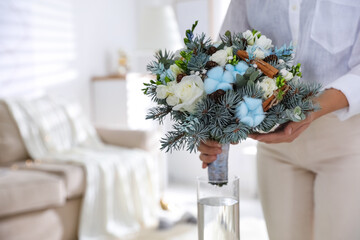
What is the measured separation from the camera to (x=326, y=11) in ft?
3.66

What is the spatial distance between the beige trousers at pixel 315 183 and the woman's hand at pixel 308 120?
0.07 meters

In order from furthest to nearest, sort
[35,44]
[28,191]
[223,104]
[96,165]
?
[35,44]
[96,165]
[28,191]
[223,104]

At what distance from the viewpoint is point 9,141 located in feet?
10.5

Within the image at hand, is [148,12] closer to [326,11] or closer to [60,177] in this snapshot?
[60,177]

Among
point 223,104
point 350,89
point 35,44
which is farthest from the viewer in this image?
point 35,44

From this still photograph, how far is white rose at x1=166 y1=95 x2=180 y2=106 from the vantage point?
0.86 m

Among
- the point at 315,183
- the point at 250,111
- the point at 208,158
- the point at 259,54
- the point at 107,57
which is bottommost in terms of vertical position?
the point at 315,183

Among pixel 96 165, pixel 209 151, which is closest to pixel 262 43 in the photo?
pixel 209 151

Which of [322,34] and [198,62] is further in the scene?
[322,34]

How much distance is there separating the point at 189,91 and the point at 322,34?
1.52 feet

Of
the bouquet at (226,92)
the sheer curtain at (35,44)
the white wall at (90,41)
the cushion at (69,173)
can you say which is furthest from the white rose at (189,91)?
the white wall at (90,41)

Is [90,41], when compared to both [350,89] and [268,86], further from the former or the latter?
[268,86]

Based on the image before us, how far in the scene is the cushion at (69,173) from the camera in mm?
2891

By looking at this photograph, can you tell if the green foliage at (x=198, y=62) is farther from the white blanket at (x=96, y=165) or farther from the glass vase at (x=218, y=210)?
the white blanket at (x=96, y=165)
